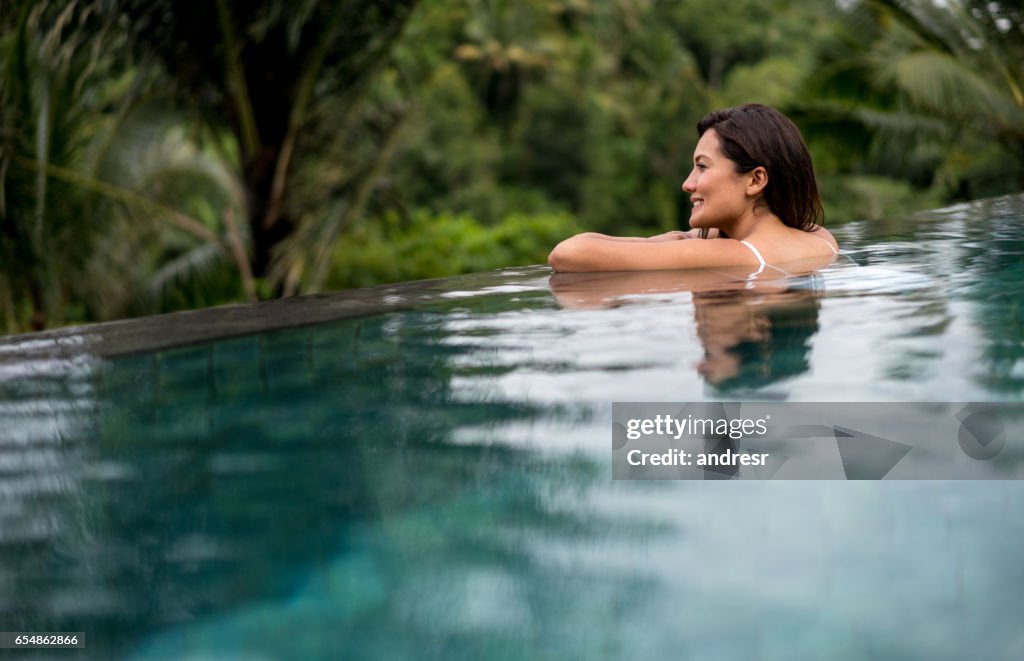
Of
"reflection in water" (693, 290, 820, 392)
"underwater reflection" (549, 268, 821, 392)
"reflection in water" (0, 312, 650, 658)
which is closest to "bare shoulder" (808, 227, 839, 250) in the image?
"underwater reflection" (549, 268, 821, 392)

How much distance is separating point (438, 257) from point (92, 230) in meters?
6.78

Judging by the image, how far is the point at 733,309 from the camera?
2.41m

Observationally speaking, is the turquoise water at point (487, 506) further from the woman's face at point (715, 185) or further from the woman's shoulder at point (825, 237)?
the woman's shoulder at point (825, 237)

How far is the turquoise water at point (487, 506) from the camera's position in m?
1.12

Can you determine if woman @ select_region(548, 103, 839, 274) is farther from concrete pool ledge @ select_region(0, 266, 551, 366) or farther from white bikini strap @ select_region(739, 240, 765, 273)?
concrete pool ledge @ select_region(0, 266, 551, 366)

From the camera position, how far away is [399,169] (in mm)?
20203

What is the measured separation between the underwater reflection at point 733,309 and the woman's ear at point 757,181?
292 mm

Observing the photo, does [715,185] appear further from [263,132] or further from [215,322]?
[263,132]

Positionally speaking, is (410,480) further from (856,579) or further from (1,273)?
(1,273)

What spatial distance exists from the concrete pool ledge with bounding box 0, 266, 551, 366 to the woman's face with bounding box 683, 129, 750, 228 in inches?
23.9

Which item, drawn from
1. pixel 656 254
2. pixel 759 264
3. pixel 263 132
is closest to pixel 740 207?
pixel 759 264

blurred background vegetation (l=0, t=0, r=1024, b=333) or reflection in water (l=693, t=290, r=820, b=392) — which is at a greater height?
reflection in water (l=693, t=290, r=820, b=392)

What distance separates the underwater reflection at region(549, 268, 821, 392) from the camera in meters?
1.83

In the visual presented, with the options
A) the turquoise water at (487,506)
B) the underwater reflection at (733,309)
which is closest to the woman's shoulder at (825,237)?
the underwater reflection at (733,309)
